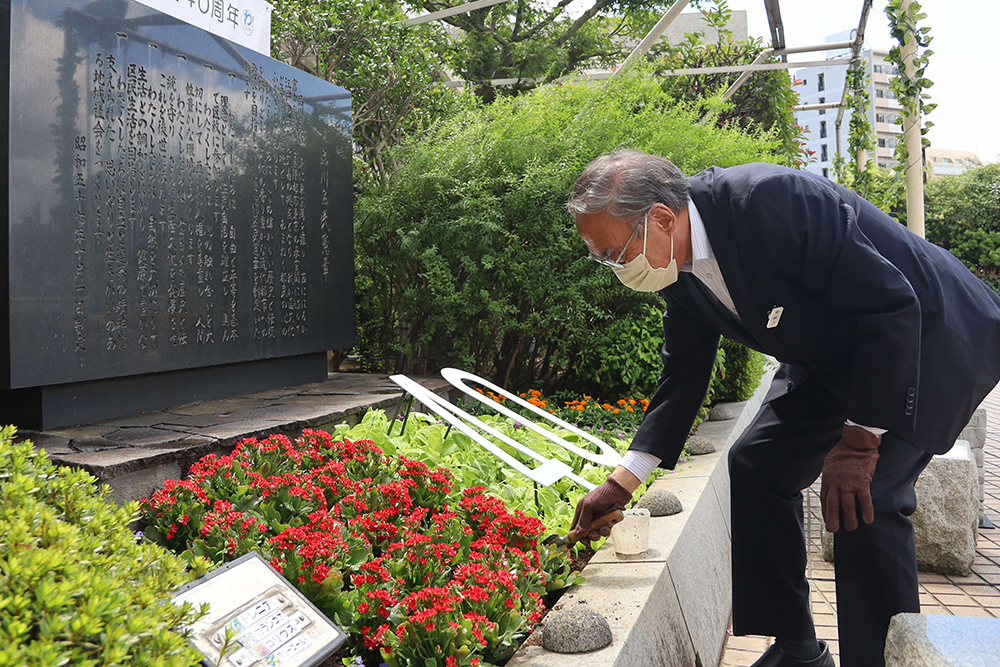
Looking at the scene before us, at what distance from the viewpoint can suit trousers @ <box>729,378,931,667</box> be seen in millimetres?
1985

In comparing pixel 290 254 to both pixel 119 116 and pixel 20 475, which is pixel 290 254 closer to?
pixel 119 116

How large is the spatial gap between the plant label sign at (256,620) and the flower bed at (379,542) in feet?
0.60

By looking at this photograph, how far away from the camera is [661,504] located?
3131mm

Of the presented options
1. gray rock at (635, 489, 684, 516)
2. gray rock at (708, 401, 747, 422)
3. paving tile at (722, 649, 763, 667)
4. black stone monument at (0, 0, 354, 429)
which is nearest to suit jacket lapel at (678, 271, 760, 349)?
gray rock at (635, 489, 684, 516)

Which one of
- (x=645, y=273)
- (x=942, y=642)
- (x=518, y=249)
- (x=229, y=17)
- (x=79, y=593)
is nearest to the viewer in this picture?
(x=79, y=593)

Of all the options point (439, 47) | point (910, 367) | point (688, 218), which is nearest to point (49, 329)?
point (688, 218)

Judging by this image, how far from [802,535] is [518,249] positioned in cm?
341

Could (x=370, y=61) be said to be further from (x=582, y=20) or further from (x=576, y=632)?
(x=582, y=20)

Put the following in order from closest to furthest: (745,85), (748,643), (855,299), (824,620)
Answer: (855,299)
(748,643)
(824,620)
(745,85)

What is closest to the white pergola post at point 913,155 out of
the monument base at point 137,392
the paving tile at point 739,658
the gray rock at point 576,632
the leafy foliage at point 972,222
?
the paving tile at point 739,658

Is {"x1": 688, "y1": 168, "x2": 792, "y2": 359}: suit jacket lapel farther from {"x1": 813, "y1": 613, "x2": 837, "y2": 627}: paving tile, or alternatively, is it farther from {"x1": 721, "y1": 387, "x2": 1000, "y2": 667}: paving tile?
{"x1": 813, "y1": 613, "x2": 837, "y2": 627}: paving tile

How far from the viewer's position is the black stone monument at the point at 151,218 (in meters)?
3.31

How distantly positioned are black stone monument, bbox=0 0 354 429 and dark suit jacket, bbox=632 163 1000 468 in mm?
2853

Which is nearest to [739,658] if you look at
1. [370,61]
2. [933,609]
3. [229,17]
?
[933,609]
